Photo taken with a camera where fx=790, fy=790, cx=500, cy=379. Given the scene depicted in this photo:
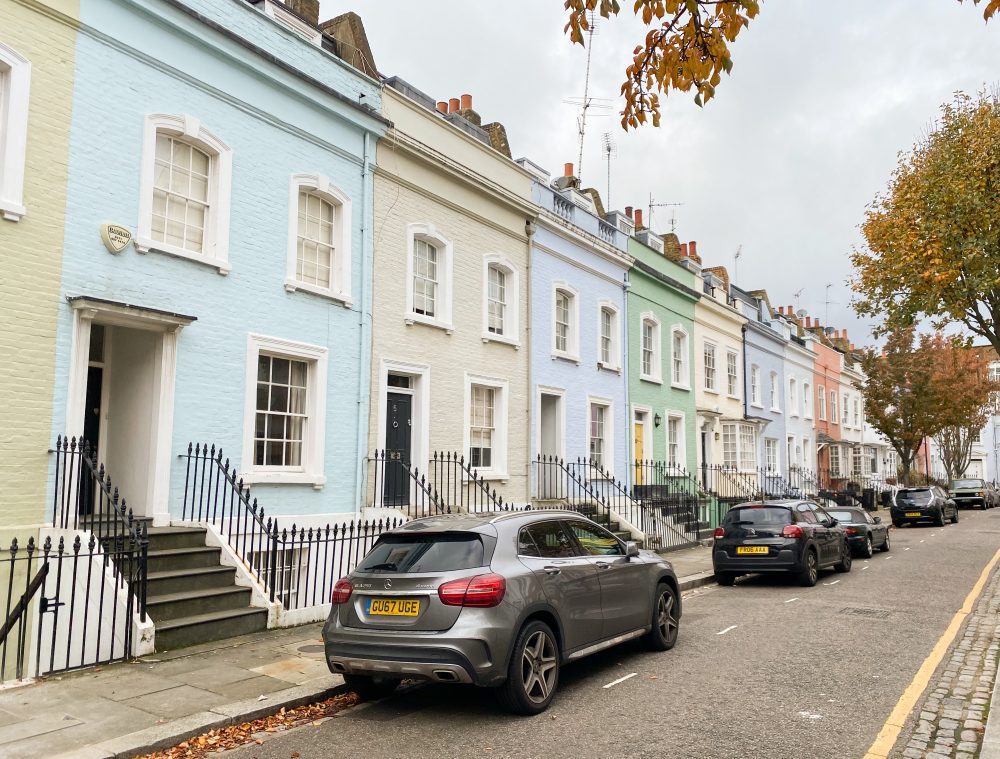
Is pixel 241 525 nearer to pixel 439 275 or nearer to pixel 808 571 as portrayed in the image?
pixel 439 275

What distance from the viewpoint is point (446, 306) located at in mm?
15125

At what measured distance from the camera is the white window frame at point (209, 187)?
10102 mm

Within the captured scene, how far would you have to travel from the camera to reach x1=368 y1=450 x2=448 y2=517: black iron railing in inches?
518

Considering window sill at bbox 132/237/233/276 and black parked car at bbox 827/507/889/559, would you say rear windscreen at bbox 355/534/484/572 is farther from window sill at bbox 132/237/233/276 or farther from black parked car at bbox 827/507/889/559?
black parked car at bbox 827/507/889/559

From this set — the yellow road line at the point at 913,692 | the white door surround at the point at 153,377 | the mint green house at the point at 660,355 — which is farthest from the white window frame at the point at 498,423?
the yellow road line at the point at 913,692

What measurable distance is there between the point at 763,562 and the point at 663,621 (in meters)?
5.72

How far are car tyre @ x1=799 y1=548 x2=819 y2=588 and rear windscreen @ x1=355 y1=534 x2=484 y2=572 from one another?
901 cm

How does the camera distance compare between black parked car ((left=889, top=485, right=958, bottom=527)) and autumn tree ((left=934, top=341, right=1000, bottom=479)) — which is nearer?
black parked car ((left=889, top=485, right=958, bottom=527))

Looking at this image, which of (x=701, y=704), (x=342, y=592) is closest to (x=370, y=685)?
(x=342, y=592)

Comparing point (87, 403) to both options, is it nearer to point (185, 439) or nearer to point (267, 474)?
point (185, 439)

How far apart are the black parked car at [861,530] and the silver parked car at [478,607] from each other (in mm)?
12583

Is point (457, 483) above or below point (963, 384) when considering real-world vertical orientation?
below

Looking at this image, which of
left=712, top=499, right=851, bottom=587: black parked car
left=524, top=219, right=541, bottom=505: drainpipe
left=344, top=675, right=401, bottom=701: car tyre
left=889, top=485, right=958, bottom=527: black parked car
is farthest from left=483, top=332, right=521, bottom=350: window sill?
left=889, top=485, right=958, bottom=527: black parked car

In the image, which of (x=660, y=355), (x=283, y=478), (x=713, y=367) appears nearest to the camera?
(x=283, y=478)
